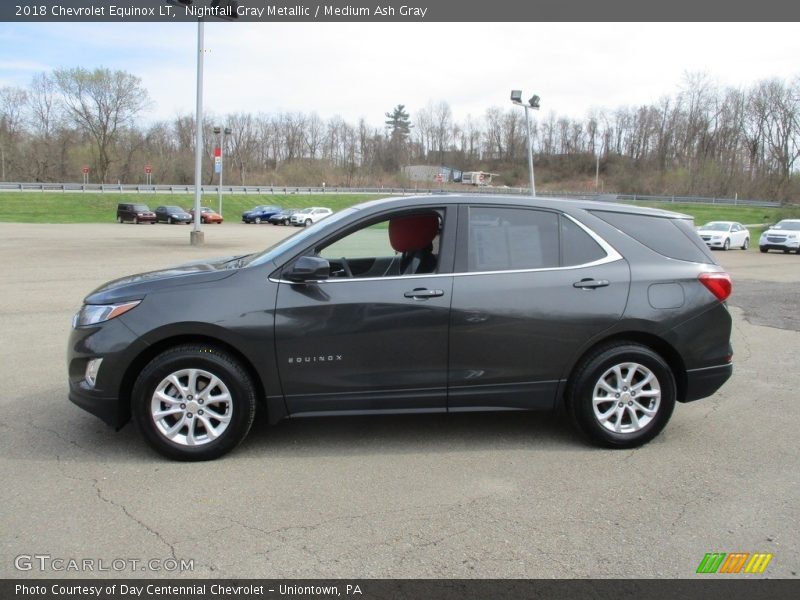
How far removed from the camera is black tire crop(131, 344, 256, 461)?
14.0ft

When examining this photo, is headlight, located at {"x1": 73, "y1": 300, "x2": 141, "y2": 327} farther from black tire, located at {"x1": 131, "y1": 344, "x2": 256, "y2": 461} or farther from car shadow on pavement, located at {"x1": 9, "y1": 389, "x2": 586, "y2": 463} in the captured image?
car shadow on pavement, located at {"x1": 9, "y1": 389, "x2": 586, "y2": 463}

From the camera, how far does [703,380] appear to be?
4.81 m

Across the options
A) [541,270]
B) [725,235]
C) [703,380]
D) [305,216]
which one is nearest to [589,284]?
[541,270]

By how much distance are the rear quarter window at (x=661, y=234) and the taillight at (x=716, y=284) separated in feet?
0.51

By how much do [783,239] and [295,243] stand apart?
1199 inches

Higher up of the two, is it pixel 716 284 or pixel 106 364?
pixel 716 284

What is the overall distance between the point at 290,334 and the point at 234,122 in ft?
393

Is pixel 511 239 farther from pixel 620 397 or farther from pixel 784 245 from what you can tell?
pixel 784 245

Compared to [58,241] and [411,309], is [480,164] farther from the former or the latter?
[411,309]

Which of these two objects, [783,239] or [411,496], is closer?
[411,496]

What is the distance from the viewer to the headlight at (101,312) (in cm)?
434

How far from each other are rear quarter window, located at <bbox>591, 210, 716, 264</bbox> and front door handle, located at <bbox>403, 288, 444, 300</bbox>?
1.43m

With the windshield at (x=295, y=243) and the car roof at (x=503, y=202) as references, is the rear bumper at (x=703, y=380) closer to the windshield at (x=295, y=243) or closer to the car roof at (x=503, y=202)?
the car roof at (x=503, y=202)

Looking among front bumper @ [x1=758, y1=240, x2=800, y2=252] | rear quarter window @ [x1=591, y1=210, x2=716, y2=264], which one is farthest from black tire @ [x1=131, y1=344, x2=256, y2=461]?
front bumper @ [x1=758, y1=240, x2=800, y2=252]
